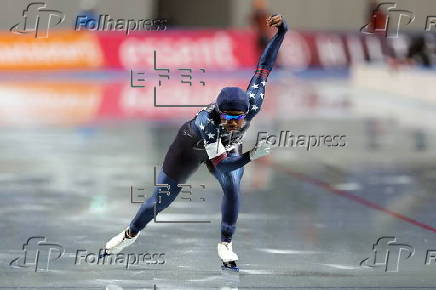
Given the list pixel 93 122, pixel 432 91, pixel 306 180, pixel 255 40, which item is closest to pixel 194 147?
pixel 306 180

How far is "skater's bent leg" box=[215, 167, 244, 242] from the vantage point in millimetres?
7891

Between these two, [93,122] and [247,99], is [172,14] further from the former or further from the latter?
[247,99]

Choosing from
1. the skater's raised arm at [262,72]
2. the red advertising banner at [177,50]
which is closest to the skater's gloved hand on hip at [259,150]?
the skater's raised arm at [262,72]

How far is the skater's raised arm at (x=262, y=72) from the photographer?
803cm

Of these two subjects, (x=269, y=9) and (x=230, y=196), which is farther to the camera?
(x=269, y=9)

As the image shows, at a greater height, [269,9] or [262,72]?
[269,9]

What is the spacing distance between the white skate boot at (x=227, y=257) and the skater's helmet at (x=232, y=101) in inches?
53.8

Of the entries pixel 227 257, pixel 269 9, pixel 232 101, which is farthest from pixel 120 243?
pixel 269 9

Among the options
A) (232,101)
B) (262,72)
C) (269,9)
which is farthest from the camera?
(269,9)

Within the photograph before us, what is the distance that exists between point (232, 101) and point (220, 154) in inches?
18.2

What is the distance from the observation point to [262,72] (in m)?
8.19

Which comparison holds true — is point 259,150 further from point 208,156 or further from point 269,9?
point 269,9

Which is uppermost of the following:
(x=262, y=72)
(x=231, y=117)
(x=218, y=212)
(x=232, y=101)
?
(x=262, y=72)

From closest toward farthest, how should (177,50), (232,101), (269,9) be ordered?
(232,101) < (177,50) < (269,9)
